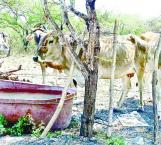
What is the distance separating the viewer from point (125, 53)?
8.89m

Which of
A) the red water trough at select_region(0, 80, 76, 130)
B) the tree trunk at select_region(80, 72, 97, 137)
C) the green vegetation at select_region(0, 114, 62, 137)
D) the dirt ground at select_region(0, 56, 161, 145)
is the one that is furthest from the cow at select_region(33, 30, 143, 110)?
the tree trunk at select_region(80, 72, 97, 137)

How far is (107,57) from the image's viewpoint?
8.87 metres

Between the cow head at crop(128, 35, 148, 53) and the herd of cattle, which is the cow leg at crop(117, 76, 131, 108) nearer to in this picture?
the herd of cattle

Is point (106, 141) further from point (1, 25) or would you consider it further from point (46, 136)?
point (1, 25)

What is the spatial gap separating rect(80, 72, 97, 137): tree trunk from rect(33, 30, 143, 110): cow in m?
2.43

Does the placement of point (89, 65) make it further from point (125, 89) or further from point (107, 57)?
point (125, 89)

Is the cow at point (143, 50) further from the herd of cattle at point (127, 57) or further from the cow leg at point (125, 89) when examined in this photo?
the cow leg at point (125, 89)

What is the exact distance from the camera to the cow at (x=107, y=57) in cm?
888

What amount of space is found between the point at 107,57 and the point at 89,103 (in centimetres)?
317

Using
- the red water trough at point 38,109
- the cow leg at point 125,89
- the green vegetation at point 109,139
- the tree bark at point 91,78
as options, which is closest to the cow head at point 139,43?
the cow leg at point 125,89

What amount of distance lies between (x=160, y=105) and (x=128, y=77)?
5.72ft

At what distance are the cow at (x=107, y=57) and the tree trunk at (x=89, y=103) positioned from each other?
7.97 feet

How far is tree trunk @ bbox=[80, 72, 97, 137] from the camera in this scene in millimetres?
5824

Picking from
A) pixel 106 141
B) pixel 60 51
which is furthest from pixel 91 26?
pixel 60 51
